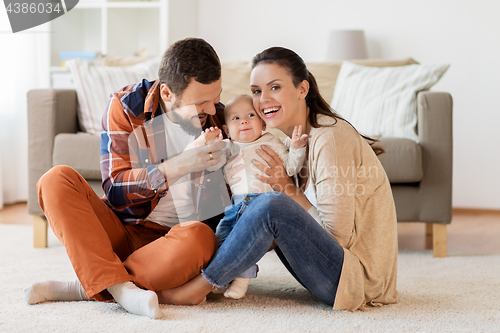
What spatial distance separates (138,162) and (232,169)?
27cm

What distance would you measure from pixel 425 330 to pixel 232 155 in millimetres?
698

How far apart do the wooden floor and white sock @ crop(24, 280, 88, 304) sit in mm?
1519

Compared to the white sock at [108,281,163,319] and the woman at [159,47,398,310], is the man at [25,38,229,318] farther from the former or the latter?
the woman at [159,47,398,310]

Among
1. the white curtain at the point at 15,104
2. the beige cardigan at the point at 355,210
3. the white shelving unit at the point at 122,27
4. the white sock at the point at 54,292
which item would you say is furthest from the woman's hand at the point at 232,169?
the white curtain at the point at 15,104

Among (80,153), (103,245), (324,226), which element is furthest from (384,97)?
(103,245)

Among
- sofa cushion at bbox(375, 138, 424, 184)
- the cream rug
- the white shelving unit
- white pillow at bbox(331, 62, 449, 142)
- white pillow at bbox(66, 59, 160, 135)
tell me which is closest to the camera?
the cream rug

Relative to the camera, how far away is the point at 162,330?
40.4 inches

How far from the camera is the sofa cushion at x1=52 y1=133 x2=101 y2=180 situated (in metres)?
2.04

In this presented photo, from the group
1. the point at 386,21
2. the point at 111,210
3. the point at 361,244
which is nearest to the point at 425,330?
the point at 361,244

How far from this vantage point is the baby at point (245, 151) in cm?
126

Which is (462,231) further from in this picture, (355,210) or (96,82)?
(96,82)

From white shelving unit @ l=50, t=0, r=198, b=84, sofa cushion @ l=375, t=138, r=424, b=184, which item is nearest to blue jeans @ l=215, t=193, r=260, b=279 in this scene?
sofa cushion @ l=375, t=138, r=424, b=184

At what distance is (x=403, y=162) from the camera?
6.32 ft

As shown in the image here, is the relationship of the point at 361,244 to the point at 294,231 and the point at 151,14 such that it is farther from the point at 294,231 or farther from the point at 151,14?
the point at 151,14
